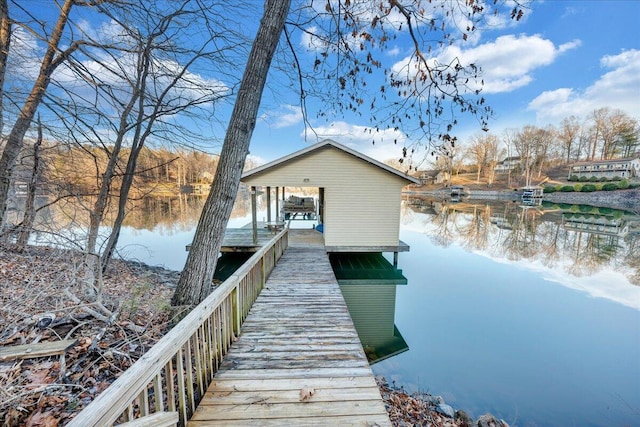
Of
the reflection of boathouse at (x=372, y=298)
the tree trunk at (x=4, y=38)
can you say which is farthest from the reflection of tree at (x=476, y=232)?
the tree trunk at (x=4, y=38)

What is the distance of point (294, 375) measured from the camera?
2340 millimetres

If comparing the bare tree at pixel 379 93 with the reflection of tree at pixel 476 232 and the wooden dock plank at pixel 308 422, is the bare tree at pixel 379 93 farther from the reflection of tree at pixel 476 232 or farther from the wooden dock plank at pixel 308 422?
the reflection of tree at pixel 476 232

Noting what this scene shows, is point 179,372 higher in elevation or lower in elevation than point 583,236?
higher

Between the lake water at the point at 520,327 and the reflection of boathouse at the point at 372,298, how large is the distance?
0.08 metres

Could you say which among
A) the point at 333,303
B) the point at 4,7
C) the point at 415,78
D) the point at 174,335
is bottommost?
the point at 333,303

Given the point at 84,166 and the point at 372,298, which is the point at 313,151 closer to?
the point at 372,298

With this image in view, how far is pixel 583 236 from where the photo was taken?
15.1m

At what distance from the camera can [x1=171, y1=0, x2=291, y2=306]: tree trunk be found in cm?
331

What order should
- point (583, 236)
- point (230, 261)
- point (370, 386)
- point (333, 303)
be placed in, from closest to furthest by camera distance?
point (370, 386) < point (333, 303) < point (230, 261) < point (583, 236)

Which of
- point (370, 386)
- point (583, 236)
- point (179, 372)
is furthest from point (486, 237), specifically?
point (179, 372)

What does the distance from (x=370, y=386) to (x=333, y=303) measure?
78.1 inches

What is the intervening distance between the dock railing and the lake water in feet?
10.1

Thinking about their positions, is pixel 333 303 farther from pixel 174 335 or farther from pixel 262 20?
pixel 262 20

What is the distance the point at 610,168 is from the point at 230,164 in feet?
213
